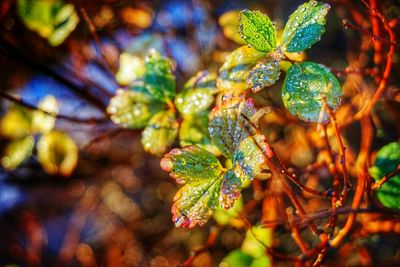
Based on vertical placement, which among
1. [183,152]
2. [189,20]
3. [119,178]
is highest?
[183,152]

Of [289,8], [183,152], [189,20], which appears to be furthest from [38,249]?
[289,8]

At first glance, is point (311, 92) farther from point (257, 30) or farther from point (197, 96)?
point (197, 96)

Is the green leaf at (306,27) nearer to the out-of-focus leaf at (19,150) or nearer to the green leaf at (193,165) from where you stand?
the green leaf at (193,165)

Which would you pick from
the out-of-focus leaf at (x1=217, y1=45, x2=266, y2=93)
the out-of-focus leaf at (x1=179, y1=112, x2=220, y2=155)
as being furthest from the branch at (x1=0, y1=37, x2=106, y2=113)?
the out-of-focus leaf at (x1=217, y1=45, x2=266, y2=93)

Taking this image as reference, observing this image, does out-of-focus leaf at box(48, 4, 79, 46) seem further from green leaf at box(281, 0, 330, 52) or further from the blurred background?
green leaf at box(281, 0, 330, 52)

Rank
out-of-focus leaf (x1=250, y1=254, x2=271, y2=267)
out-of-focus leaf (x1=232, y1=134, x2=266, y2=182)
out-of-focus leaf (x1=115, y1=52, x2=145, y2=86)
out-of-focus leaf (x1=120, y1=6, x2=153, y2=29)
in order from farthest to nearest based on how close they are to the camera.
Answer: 1. out-of-focus leaf (x1=120, y1=6, x2=153, y2=29)
2. out-of-focus leaf (x1=115, y1=52, x2=145, y2=86)
3. out-of-focus leaf (x1=250, y1=254, x2=271, y2=267)
4. out-of-focus leaf (x1=232, y1=134, x2=266, y2=182)

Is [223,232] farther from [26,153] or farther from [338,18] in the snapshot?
[338,18]

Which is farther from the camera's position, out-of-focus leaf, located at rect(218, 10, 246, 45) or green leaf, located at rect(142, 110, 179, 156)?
out-of-focus leaf, located at rect(218, 10, 246, 45)
